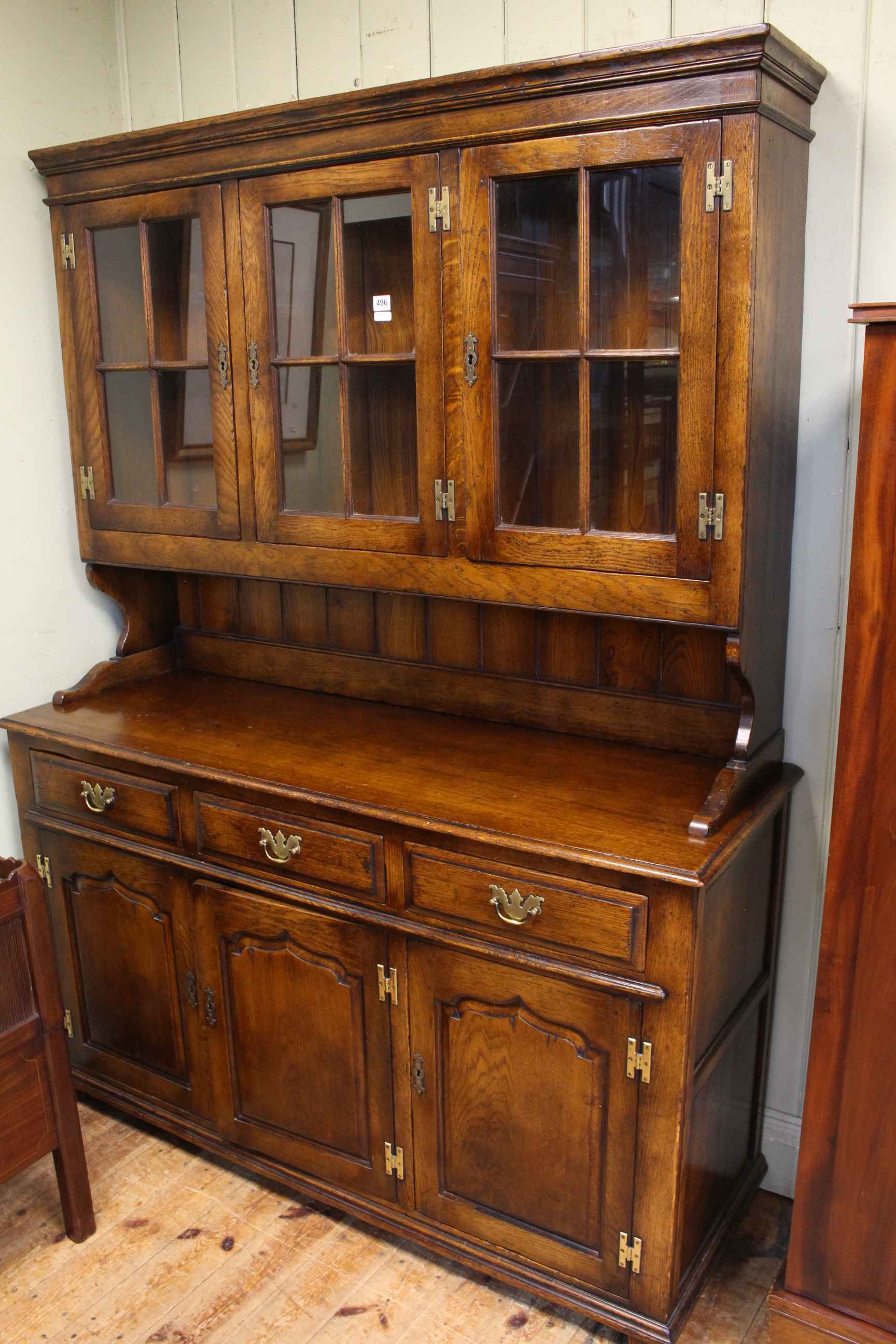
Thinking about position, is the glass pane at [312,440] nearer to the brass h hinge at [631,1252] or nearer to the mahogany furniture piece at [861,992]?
the mahogany furniture piece at [861,992]

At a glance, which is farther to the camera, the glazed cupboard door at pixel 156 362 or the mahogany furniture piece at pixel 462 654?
the glazed cupboard door at pixel 156 362

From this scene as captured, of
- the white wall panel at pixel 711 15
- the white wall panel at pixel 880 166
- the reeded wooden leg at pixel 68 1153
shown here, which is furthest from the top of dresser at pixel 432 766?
the white wall panel at pixel 711 15

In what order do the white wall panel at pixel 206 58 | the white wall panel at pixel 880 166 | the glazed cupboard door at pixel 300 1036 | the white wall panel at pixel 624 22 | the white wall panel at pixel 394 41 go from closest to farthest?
the white wall panel at pixel 880 166 → the white wall panel at pixel 624 22 → the glazed cupboard door at pixel 300 1036 → the white wall panel at pixel 394 41 → the white wall panel at pixel 206 58

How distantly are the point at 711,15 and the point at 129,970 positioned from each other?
205 centimetres

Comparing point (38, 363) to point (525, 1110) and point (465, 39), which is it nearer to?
point (465, 39)

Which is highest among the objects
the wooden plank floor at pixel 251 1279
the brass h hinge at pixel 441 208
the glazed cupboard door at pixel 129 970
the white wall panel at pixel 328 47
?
the white wall panel at pixel 328 47

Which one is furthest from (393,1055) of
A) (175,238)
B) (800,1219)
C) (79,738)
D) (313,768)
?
(175,238)

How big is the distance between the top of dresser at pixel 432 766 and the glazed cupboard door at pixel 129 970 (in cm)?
25

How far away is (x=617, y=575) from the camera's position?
1.78m

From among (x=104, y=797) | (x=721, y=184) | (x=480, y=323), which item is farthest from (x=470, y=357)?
(x=104, y=797)

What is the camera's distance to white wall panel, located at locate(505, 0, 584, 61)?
77.2 inches

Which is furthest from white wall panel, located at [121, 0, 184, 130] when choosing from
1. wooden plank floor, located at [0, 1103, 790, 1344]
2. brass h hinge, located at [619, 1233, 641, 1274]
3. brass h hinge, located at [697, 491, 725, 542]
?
brass h hinge, located at [619, 1233, 641, 1274]

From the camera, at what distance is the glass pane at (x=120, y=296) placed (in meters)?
2.23

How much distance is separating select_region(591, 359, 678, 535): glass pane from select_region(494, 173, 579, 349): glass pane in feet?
0.31
